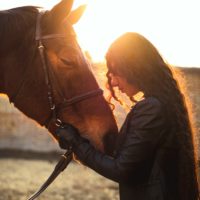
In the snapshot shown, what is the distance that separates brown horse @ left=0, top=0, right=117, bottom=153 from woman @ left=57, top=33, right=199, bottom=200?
0.50ft

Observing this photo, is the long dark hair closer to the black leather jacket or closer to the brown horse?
the black leather jacket

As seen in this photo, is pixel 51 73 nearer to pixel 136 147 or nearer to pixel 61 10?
pixel 61 10

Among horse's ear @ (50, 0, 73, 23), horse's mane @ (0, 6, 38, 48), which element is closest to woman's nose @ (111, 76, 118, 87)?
horse's ear @ (50, 0, 73, 23)

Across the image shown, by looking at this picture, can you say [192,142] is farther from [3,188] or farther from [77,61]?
[3,188]

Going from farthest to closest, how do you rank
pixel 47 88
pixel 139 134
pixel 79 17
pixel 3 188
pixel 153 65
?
pixel 3 188 → pixel 79 17 → pixel 47 88 → pixel 153 65 → pixel 139 134

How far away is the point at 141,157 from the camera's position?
233cm

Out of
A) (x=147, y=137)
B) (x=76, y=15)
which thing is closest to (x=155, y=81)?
(x=147, y=137)

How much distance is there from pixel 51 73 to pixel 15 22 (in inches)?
14.9

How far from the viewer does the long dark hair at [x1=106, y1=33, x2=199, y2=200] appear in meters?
2.44

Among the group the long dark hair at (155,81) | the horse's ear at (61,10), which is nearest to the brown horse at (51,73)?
the horse's ear at (61,10)

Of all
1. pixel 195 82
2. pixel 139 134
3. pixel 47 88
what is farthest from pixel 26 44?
pixel 195 82

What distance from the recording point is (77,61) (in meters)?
2.62

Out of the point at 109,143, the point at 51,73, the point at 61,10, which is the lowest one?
the point at 109,143

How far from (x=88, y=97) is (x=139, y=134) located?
1.43 ft
